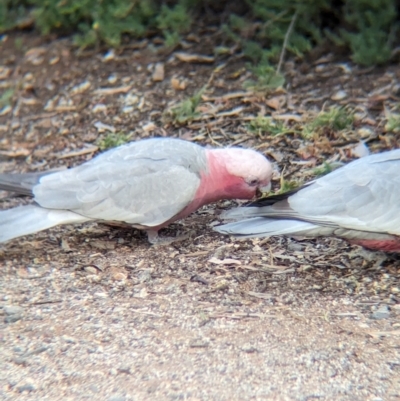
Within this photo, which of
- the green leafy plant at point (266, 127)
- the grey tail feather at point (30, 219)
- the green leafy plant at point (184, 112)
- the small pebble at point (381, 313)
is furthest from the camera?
the green leafy plant at point (184, 112)

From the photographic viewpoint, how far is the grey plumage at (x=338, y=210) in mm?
4410

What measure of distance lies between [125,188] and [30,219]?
654 mm

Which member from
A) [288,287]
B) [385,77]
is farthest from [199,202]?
→ [385,77]

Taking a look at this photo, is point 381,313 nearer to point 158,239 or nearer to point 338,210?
point 338,210

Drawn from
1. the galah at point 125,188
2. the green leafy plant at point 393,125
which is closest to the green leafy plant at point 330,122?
the green leafy plant at point 393,125

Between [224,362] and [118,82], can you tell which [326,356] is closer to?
[224,362]

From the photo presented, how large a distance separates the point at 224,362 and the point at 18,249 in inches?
77.8

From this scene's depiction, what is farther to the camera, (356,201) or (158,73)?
(158,73)

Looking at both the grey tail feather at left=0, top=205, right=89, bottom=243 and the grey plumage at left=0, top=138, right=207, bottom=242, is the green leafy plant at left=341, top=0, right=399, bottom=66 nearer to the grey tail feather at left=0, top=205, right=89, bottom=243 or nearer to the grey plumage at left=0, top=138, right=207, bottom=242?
the grey plumage at left=0, top=138, right=207, bottom=242

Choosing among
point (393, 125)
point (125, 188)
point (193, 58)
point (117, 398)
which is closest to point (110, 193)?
point (125, 188)

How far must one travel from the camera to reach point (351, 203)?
4.43m

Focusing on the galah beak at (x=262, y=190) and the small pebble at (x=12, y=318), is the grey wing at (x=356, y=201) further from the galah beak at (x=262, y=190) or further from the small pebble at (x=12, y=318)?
the small pebble at (x=12, y=318)

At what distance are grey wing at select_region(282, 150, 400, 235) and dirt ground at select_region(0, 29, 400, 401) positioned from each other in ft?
1.39

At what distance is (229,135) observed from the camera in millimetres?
6277
